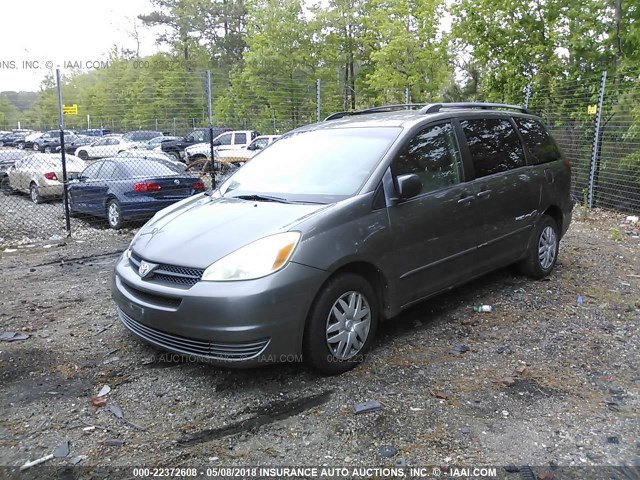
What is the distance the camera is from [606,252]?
292 inches

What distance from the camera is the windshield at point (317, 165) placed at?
13.4 ft

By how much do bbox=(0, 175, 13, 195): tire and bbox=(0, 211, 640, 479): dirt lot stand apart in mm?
11564

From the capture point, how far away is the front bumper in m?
3.26

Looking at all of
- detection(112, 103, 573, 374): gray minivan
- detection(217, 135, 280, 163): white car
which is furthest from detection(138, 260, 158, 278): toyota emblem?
detection(217, 135, 280, 163): white car

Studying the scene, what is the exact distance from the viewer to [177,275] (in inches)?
138

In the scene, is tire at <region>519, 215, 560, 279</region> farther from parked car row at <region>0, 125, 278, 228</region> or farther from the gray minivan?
parked car row at <region>0, 125, 278, 228</region>

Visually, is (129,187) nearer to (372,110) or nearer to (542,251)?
(372,110)

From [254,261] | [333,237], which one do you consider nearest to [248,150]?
[333,237]

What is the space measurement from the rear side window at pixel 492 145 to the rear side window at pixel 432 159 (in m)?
0.28

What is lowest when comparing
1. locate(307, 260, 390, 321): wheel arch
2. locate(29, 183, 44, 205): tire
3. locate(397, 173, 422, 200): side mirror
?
locate(29, 183, 44, 205): tire

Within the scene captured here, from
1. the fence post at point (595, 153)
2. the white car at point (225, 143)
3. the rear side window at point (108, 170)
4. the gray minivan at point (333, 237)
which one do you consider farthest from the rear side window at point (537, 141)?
the white car at point (225, 143)

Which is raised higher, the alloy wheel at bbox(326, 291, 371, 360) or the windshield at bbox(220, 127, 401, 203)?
the windshield at bbox(220, 127, 401, 203)

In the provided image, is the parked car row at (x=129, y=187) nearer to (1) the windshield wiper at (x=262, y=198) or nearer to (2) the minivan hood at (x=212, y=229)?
(2) the minivan hood at (x=212, y=229)

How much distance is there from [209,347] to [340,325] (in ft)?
2.89
